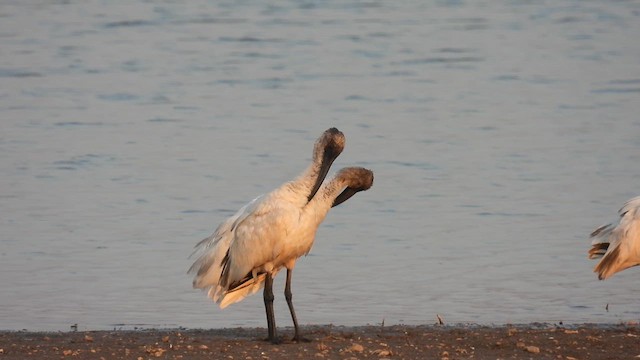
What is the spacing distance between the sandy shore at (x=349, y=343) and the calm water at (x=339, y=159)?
2.47ft

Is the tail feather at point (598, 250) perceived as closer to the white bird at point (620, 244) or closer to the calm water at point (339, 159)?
the white bird at point (620, 244)

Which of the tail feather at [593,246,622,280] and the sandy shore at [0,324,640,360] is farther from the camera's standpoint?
the tail feather at [593,246,622,280]

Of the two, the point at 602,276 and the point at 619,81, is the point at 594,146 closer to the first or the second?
the point at 619,81

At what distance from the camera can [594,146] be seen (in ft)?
58.4

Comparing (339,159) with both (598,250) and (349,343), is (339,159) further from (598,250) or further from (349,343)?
(349,343)

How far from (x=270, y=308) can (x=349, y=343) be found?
2.15 feet

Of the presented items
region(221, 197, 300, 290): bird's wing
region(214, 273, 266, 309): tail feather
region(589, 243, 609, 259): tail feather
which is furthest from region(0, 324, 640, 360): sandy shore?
region(589, 243, 609, 259): tail feather

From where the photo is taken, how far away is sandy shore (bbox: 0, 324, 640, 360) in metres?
9.84

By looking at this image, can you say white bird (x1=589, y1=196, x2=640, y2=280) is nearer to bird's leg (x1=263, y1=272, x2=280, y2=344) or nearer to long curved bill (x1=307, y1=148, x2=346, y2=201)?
long curved bill (x1=307, y1=148, x2=346, y2=201)

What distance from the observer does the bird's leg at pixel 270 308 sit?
10.5m

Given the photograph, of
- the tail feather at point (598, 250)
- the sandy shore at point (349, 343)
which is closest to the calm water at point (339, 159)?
the tail feather at point (598, 250)

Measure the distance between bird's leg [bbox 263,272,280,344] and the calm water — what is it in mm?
1091

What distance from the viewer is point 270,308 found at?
10539 mm

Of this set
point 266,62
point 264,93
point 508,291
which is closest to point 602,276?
point 508,291
